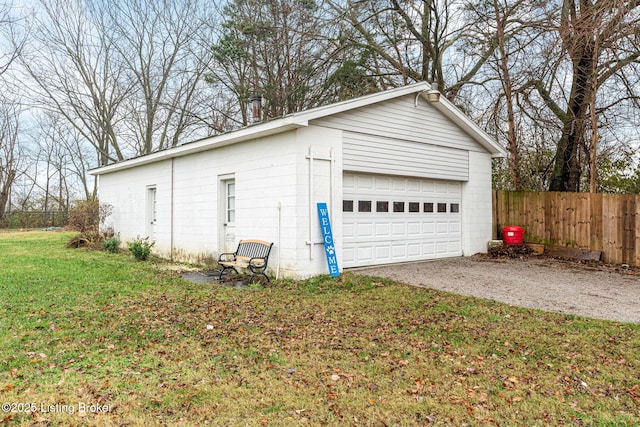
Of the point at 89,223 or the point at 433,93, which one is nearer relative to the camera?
the point at 433,93

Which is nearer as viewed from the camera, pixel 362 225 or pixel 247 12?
pixel 362 225

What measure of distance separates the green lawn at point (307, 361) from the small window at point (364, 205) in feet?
8.73

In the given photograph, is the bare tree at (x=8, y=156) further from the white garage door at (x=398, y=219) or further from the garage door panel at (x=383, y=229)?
the garage door panel at (x=383, y=229)

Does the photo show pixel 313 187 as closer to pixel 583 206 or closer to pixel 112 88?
pixel 583 206

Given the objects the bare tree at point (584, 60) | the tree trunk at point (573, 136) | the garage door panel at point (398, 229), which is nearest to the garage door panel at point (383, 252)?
the garage door panel at point (398, 229)

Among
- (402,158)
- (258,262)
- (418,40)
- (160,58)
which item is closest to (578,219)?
(402,158)

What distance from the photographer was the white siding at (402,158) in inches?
353

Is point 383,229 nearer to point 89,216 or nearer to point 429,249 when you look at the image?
point 429,249

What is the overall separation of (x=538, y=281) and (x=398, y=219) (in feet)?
10.6

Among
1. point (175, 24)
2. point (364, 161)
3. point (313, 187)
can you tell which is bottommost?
point (313, 187)

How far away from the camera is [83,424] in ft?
9.84

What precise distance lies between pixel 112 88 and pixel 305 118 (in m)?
19.9

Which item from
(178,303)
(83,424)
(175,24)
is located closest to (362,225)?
(178,303)

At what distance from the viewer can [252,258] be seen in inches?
321
